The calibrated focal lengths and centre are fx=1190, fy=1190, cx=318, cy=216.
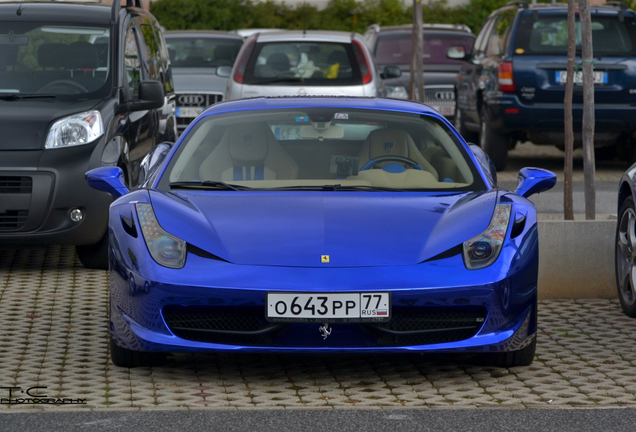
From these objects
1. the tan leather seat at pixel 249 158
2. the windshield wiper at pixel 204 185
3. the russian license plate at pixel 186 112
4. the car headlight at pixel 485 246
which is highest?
the tan leather seat at pixel 249 158

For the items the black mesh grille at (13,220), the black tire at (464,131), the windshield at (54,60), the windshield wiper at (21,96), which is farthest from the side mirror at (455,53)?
the black mesh grille at (13,220)

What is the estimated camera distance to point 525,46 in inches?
546

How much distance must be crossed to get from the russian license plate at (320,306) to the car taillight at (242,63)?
25.9 feet

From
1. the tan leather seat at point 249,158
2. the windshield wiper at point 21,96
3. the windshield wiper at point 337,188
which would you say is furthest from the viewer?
the windshield wiper at point 21,96

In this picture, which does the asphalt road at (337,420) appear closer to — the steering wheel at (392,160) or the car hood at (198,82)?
the steering wheel at (392,160)

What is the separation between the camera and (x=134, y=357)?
545 centimetres

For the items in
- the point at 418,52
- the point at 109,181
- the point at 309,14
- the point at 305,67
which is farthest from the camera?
the point at 309,14

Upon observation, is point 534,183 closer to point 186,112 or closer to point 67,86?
point 67,86

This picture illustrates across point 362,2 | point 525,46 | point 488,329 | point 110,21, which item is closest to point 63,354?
point 488,329

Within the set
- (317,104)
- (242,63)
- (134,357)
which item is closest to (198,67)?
(242,63)

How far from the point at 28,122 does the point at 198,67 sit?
31.2 ft

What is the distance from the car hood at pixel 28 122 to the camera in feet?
26.6

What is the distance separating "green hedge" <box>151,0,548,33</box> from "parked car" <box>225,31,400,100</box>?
25.7m

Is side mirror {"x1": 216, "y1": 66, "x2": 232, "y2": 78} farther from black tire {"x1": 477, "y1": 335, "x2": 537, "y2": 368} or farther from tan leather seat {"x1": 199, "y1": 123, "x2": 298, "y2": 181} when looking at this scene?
black tire {"x1": 477, "y1": 335, "x2": 537, "y2": 368}
